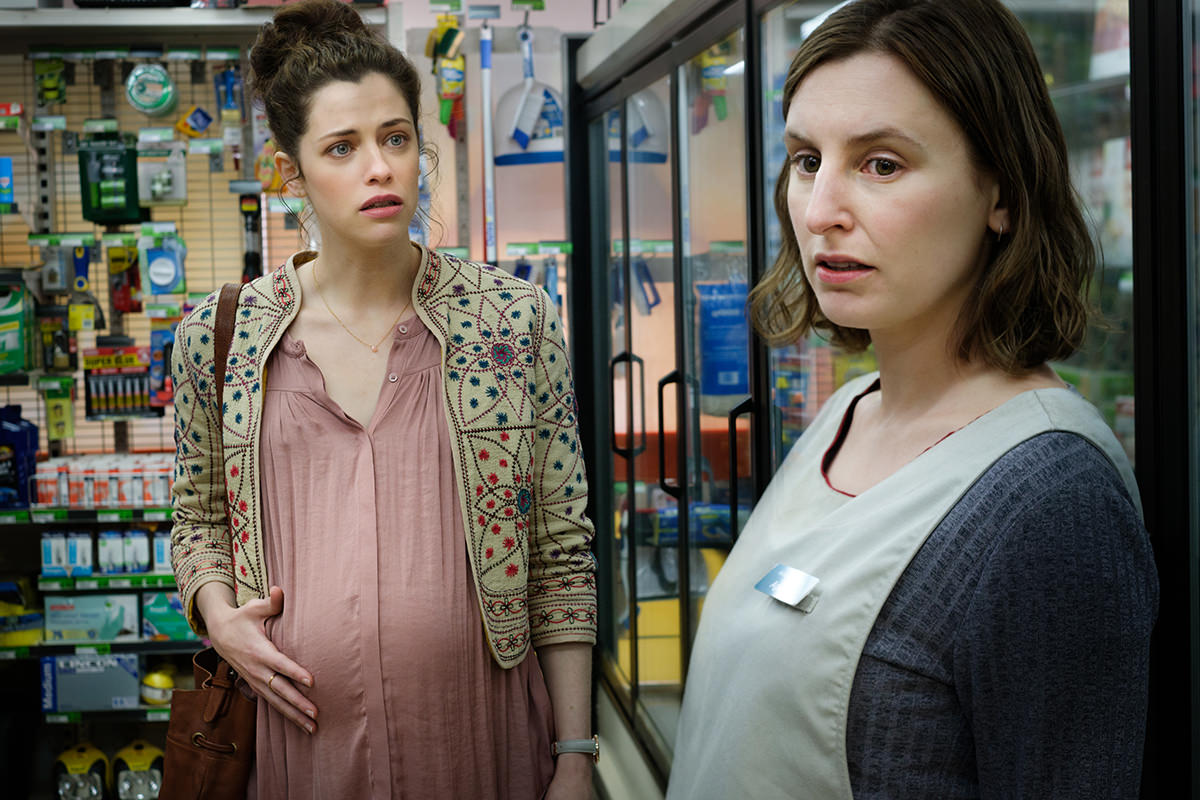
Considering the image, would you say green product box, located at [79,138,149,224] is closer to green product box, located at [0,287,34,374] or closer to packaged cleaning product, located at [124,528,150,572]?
green product box, located at [0,287,34,374]

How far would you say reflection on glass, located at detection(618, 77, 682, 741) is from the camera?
11.4 ft

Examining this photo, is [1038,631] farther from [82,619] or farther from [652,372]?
[82,619]

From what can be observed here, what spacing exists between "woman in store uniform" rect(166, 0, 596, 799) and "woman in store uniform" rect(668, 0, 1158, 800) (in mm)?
455

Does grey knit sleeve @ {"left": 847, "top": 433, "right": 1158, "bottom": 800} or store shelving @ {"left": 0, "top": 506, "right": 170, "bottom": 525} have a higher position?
grey knit sleeve @ {"left": 847, "top": 433, "right": 1158, "bottom": 800}

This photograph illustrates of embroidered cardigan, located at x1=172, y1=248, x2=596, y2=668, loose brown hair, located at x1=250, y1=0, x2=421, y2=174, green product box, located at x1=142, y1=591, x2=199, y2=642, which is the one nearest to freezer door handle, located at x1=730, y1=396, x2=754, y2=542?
embroidered cardigan, located at x1=172, y1=248, x2=596, y2=668

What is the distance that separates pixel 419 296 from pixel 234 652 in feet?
1.91

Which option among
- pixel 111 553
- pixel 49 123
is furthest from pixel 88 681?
pixel 49 123

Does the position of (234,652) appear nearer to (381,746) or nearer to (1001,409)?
(381,746)

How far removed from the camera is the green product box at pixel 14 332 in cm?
350

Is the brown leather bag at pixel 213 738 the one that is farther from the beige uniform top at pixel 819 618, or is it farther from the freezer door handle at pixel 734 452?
the freezer door handle at pixel 734 452

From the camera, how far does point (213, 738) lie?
4.77ft

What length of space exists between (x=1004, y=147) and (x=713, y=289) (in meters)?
2.06

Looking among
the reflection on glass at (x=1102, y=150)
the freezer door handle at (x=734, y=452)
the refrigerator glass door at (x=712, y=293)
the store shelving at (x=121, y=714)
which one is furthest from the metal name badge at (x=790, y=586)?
the store shelving at (x=121, y=714)

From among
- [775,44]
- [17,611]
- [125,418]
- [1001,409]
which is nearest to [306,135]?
[1001,409]
